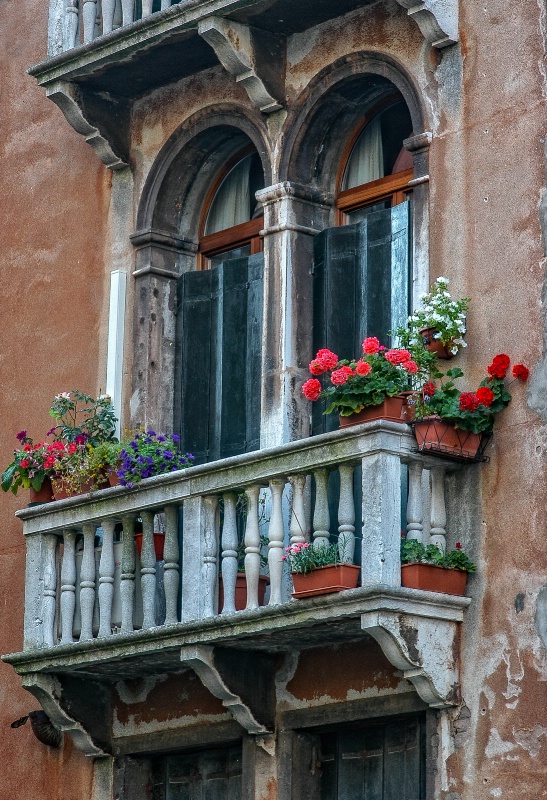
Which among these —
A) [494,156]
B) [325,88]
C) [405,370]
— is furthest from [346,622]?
[325,88]

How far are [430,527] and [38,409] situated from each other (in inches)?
150

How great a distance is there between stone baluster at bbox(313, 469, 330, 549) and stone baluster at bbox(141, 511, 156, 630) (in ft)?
4.27

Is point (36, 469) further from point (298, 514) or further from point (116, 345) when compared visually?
point (298, 514)

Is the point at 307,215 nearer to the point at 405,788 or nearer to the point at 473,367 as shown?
the point at 473,367

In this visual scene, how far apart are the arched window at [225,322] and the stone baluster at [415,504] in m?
1.81

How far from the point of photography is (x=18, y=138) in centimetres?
1370

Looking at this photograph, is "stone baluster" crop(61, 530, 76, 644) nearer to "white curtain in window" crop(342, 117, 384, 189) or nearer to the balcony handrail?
the balcony handrail

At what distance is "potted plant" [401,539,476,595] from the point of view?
9750 mm

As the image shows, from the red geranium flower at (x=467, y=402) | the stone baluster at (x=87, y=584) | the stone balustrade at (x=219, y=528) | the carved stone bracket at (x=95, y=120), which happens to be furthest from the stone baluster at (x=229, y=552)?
the carved stone bracket at (x=95, y=120)

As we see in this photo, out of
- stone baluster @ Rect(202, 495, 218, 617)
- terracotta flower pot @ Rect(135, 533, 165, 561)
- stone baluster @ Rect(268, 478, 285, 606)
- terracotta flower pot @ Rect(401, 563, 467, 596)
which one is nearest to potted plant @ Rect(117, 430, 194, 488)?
terracotta flower pot @ Rect(135, 533, 165, 561)

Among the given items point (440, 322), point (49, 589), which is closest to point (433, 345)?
point (440, 322)

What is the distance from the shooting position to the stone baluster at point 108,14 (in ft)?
40.5

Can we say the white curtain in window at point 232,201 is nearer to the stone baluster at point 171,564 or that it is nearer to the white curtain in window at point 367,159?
the white curtain in window at point 367,159

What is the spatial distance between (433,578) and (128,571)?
2.10 m
